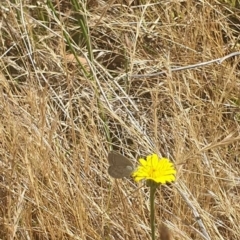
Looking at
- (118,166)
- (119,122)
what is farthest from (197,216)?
(119,122)

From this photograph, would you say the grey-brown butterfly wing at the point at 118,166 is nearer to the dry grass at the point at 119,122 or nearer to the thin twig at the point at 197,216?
the dry grass at the point at 119,122

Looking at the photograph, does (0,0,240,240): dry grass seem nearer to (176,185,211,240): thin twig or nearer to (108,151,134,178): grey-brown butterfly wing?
(176,185,211,240): thin twig

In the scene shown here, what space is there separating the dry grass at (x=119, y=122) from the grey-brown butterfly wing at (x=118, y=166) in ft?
0.38

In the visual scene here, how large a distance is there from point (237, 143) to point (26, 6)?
2.57 feet

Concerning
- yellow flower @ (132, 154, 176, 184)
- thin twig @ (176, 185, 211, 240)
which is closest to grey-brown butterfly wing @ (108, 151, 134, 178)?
yellow flower @ (132, 154, 176, 184)

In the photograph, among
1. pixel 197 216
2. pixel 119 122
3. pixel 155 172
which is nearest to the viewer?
pixel 155 172

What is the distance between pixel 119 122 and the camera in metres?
1.58

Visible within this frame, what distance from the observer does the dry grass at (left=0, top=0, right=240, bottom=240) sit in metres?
1.32

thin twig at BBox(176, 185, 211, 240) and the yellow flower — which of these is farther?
thin twig at BBox(176, 185, 211, 240)

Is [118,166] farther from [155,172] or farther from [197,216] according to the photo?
[197,216]

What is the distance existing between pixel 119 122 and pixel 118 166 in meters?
0.56

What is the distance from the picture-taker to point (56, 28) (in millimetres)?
1930

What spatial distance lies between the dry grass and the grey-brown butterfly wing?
0.38ft

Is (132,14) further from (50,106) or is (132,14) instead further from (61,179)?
(61,179)
